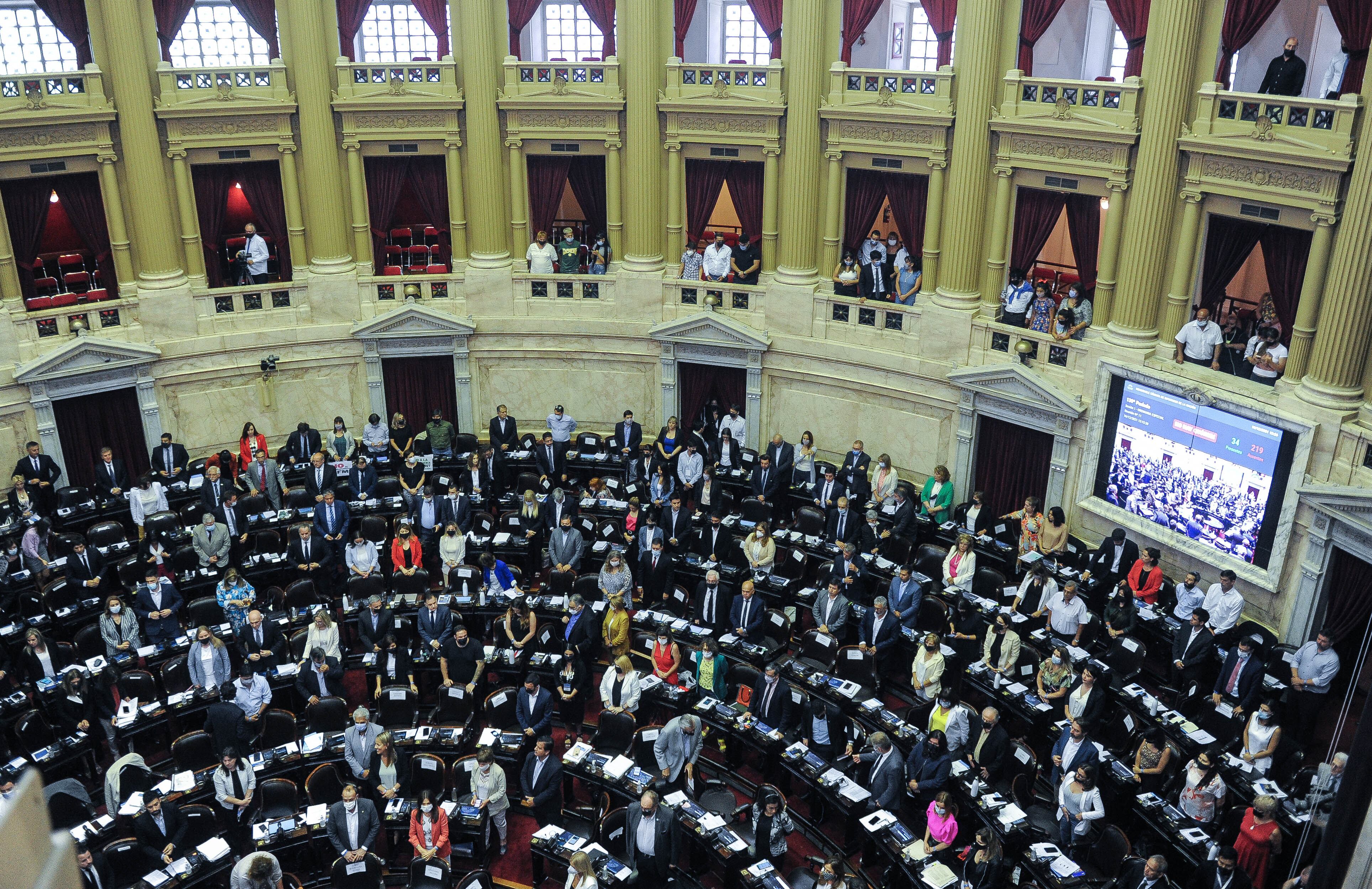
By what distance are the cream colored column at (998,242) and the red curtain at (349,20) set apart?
12439 mm

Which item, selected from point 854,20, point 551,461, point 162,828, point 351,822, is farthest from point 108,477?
point 854,20

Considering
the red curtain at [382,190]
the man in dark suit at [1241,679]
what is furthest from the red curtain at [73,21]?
the man in dark suit at [1241,679]

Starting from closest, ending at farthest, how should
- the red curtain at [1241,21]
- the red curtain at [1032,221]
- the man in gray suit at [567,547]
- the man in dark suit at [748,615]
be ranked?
the red curtain at [1241,21] < the man in dark suit at [748,615] < the man in gray suit at [567,547] < the red curtain at [1032,221]

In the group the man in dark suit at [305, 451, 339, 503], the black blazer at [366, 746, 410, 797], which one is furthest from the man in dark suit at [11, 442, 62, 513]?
the black blazer at [366, 746, 410, 797]

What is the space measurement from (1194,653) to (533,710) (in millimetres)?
9417

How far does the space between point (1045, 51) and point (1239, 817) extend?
16452mm

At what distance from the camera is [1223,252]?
58.4ft

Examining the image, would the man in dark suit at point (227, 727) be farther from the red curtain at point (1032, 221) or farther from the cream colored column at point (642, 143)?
the red curtain at point (1032, 221)

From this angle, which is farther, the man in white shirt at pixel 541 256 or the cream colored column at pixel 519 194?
the man in white shirt at pixel 541 256

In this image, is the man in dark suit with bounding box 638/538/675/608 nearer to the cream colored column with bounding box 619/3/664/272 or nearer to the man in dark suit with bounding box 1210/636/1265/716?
the cream colored column with bounding box 619/3/664/272

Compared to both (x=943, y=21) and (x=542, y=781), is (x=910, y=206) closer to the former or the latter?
(x=943, y=21)

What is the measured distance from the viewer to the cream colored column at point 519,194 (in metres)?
23.7

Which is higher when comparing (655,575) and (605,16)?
(605,16)

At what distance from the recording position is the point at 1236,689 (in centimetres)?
1519
